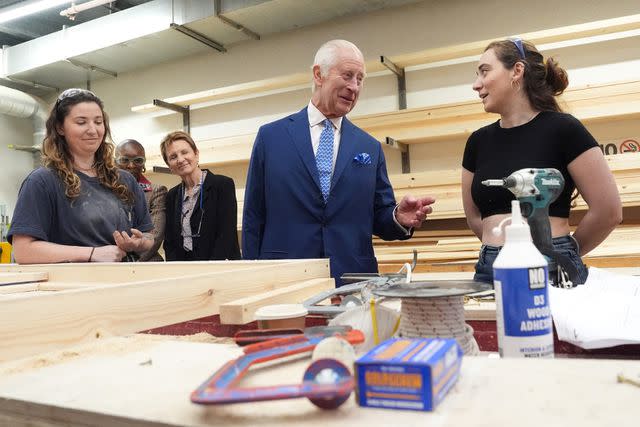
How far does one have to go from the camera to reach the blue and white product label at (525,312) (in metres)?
0.67

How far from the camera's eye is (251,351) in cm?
63

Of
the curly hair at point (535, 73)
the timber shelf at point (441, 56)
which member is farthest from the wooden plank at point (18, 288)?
the timber shelf at point (441, 56)

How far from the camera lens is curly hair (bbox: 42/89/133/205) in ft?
6.66

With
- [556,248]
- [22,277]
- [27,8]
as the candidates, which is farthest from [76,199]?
[27,8]

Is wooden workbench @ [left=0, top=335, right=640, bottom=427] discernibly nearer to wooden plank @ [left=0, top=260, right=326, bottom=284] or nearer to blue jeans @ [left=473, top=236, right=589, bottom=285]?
wooden plank @ [left=0, top=260, right=326, bottom=284]

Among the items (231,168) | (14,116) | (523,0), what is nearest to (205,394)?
(523,0)

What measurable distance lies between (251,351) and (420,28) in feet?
14.6

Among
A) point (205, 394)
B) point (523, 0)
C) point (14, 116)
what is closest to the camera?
point (205, 394)

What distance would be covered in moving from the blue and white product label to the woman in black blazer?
2.59 m

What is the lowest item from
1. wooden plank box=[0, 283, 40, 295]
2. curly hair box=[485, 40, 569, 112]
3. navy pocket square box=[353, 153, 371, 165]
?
wooden plank box=[0, 283, 40, 295]

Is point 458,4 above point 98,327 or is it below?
above

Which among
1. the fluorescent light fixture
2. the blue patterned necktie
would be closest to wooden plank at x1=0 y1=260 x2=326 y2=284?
the blue patterned necktie

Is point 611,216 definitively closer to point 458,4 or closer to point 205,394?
point 205,394

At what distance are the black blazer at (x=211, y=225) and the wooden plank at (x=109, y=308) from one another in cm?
189
